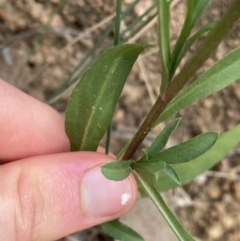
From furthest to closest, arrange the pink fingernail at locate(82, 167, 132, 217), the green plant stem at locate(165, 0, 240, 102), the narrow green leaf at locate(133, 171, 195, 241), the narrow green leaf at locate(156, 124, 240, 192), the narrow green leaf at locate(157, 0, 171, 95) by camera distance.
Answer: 1. the narrow green leaf at locate(156, 124, 240, 192)
2. the pink fingernail at locate(82, 167, 132, 217)
3. the narrow green leaf at locate(133, 171, 195, 241)
4. the narrow green leaf at locate(157, 0, 171, 95)
5. the green plant stem at locate(165, 0, 240, 102)

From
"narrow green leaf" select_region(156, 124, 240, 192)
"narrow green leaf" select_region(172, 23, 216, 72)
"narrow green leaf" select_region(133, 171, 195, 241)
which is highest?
"narrow green leaf" select_region(172, 23, 216, 72)

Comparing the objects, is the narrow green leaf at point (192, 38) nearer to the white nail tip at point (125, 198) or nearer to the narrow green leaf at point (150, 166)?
the narrow green leaf at point (150, 166)

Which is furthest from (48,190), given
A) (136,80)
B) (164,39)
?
(136,80)

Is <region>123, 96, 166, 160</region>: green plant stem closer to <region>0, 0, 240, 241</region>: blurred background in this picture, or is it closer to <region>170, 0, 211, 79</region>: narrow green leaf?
<region>170, 0, 211, 79</region>: narrow green leaf

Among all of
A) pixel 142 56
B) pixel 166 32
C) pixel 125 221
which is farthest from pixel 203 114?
pixel 166 32

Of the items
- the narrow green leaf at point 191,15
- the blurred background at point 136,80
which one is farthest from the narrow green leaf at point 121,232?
the narrow green leaf at point 191,15

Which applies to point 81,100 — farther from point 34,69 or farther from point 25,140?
point 34,69

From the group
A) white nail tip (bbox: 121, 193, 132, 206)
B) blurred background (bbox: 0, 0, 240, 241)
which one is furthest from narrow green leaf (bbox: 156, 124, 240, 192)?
blurred background (bbox: 0, 0, 240, 241)

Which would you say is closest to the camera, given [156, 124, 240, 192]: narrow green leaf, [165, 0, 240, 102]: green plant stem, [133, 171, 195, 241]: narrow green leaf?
[165, 0, 240, 102]: green plant stem
